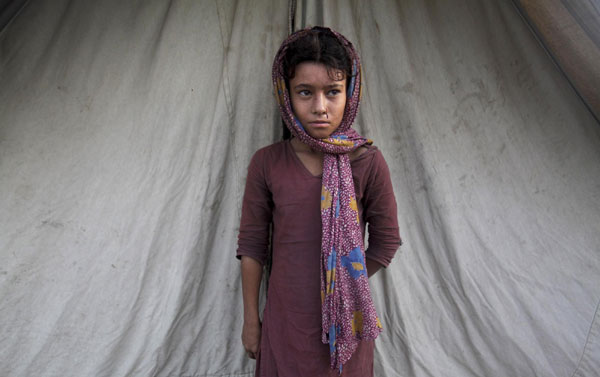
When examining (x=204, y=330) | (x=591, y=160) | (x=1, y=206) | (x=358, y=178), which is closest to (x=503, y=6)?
(x=591, y=160)

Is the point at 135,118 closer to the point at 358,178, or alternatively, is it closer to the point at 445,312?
the point at 358,178

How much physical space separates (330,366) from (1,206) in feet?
4.07

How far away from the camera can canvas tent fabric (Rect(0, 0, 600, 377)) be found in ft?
4.32

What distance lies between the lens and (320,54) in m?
1.01

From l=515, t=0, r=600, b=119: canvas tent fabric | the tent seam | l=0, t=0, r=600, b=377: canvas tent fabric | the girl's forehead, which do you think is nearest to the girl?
the girl's forehead

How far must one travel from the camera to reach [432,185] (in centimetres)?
159

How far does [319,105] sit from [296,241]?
0.40m

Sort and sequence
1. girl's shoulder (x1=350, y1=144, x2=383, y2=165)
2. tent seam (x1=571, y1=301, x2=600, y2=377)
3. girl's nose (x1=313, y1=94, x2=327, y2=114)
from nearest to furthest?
girl's nose (x1=313, y1=94, x2=327, y2=114)
girl's shoulder (x1=350, y1=144, x2=383, y2=165)
tent seam (x1=571, y1=301, x2=600, y2=377)

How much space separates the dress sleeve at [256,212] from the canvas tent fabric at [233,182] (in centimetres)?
37

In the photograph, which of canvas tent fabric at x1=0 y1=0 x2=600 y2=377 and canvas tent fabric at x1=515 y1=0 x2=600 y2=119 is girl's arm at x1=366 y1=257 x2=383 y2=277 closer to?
canvas tent fabric at x1=0 y1=0 x2=600 y2=377

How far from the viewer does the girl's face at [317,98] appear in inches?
39.7

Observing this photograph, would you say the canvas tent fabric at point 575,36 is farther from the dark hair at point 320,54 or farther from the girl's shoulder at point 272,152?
the girl's shoulder at point 272,152

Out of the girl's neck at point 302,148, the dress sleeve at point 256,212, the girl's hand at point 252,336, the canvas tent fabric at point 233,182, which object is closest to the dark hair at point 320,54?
the girl's neck at point 302,148

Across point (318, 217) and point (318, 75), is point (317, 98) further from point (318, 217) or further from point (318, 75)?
point (318, 217)
